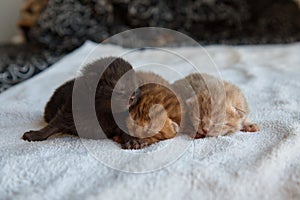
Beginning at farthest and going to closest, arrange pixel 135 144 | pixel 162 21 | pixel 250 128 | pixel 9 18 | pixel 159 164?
pixel 9 18 → pixel 162 21 → pixel 250 128 → pixel 135 144 → pixel 159 164

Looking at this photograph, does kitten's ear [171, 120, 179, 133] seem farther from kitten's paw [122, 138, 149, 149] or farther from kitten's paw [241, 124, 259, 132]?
kitten's paw [241, 124, 259, 132]

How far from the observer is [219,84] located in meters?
0.96

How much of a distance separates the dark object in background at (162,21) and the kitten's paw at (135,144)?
0.91 m

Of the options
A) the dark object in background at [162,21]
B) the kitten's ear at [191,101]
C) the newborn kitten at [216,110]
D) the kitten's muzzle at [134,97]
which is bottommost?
the dark object in background at [162,21]

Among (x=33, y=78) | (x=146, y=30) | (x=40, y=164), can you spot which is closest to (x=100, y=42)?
(x=146, y=30)

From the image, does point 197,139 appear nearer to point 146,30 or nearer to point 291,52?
point 291,52

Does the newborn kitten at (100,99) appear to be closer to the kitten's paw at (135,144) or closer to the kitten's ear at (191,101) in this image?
the kitten's paw at (135,144)

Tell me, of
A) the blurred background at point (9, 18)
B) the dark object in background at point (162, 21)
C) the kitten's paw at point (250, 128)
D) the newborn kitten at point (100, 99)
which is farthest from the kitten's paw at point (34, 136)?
the blurred background at point (9, 18)

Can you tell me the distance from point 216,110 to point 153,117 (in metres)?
0.17

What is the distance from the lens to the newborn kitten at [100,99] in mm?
831

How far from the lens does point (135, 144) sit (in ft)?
2.71

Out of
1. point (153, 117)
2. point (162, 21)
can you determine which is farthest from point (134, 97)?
point (162, 21)

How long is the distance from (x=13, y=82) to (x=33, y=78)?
73mm

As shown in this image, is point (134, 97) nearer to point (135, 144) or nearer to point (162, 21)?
point (135, 144)
